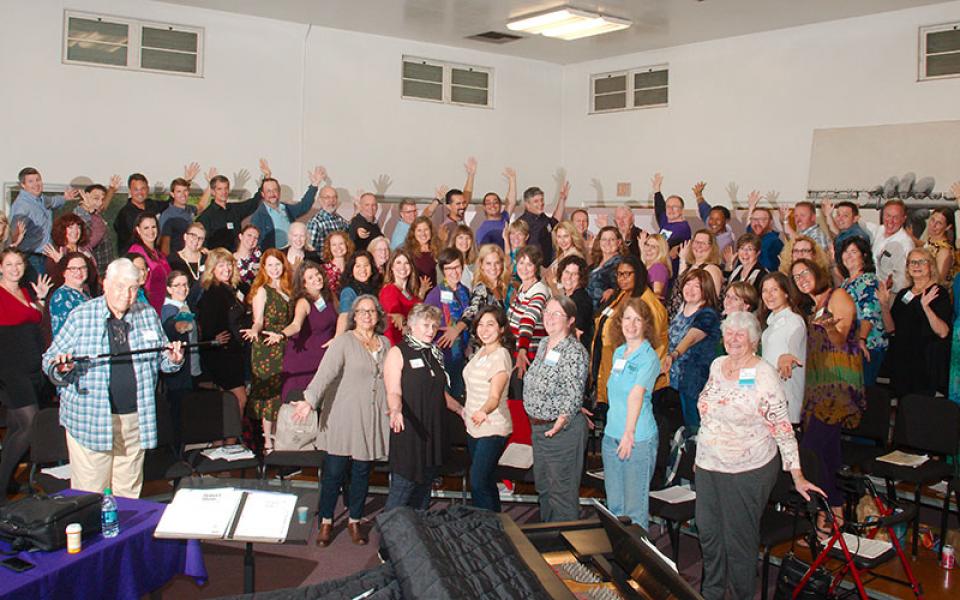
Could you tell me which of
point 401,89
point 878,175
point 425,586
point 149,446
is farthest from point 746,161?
point 425,586

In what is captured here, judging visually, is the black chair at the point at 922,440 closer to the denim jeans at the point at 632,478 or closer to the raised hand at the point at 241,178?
the denim jeans at the point at 632,478

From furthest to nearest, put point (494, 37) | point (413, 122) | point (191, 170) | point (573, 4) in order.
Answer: point (413, 122) → point (494, 37) → point (191, 170) → point (573, 4)

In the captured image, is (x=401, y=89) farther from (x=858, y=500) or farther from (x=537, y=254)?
(x=858, y=500)

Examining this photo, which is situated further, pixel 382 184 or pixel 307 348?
pixel 382 184

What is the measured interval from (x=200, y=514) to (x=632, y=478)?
97.1 inches

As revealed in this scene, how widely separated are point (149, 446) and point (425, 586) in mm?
3163

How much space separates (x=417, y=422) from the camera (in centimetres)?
537

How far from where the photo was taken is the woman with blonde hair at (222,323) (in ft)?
22.0

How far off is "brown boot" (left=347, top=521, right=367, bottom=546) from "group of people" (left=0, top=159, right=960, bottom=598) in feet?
0.11

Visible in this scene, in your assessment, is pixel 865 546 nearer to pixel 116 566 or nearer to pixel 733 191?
pixel 116 566

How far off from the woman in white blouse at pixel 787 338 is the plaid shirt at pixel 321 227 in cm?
450

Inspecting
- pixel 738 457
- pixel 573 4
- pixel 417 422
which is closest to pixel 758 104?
pixel 573 4

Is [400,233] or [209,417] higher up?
[400,233]

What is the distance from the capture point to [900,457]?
586cm
